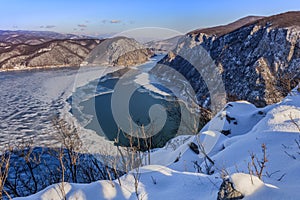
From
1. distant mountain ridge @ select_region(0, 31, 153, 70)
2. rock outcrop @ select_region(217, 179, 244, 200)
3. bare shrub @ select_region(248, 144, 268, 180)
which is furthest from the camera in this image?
distant mountain ridge @ select_region(0, 31, 153, 70)

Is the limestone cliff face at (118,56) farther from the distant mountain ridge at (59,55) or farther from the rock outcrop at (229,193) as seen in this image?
the rock outcrop at (229,193)

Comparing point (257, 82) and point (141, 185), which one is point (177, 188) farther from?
point (257, 82)

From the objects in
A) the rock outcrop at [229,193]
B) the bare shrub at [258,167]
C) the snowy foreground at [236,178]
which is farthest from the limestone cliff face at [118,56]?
the rock outcrop at [229,193]

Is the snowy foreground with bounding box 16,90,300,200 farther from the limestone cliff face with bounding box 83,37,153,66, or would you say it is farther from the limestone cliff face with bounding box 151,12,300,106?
Answer: the limestone cliff face with bounding box 83,37,153,66

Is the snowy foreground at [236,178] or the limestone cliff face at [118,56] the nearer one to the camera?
the snowy foreground at [236,178]

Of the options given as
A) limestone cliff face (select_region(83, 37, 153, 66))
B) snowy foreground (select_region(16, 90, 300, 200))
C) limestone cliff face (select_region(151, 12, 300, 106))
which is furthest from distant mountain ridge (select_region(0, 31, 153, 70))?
snowy foreground (select_region(16, 90, 300, 200))

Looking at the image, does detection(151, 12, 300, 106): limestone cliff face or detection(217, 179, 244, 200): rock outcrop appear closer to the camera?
detection(217, 179, 244, 200): rock outcrop

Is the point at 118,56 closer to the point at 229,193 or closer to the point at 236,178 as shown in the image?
the point at 236,178

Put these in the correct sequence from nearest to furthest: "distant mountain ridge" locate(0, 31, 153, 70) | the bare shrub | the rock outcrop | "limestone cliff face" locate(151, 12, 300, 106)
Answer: the rock outcrop
the bare shrub
"limestone cliff face" locate(151, 12, 300, 106)
"distant mountain ridge" locate(0, 31, 153, 70)

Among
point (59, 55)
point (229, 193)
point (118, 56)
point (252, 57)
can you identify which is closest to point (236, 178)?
point (229, 193)
